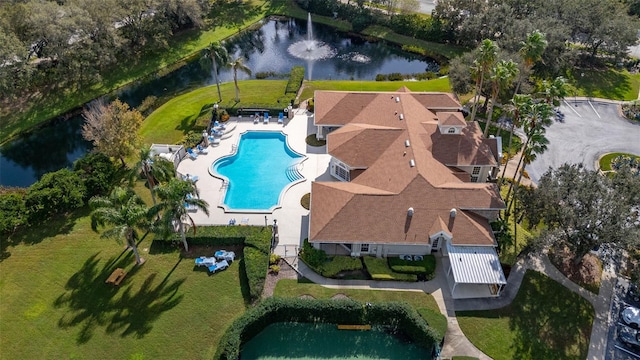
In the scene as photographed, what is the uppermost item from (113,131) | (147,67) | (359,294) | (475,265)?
(113,131)

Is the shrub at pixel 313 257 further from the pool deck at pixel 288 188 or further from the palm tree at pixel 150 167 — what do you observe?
the palm tree at pixel 150 167

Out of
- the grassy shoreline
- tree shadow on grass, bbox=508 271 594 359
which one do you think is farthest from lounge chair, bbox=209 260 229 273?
the grassy shoreline

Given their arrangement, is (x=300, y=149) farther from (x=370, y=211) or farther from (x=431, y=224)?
(x=431, y=224)

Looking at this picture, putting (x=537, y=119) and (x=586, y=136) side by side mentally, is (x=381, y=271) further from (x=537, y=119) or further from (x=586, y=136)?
(x=586, y=136)

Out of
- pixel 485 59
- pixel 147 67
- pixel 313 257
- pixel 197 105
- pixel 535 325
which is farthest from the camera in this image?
pixel 147 67

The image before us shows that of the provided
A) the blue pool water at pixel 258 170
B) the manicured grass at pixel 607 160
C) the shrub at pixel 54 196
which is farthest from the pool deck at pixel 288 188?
the manicured grass at pixel 607 160

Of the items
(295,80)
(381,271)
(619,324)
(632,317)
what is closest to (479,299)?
(381,271)

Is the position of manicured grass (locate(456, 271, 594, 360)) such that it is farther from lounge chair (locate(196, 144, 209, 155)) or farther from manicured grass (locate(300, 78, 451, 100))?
manicured grass (locate(300, 78, 451, 100))
